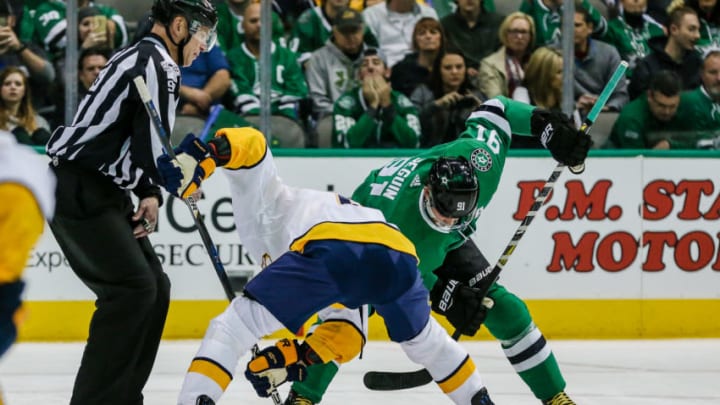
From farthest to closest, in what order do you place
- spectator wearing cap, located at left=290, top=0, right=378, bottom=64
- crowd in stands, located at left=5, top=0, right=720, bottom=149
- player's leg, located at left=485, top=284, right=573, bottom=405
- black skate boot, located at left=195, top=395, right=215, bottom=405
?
spectator wearing cap, located at left=290, top=0, right=378, bottom=64 < crowd in stands, located at left=5, top=0, right=720, bottom=149 < player's leg, located at left=485, top=284, right=573, bottom=405 < black skate boot, located at left=195, top=395, right=215, bottom=405

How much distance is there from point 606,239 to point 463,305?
93.3 inches

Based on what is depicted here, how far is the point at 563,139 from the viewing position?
3.90 m

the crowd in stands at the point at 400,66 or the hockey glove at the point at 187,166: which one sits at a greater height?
the hockey glove at the point at 187,166

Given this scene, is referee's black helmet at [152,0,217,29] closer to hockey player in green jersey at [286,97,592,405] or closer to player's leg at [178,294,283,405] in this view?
hockey player in green jersey at [286,97,592,405]

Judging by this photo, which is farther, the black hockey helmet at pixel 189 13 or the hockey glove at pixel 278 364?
the black hockey helmet at pixel 189 13

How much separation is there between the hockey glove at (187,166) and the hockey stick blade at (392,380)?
0.83 metres

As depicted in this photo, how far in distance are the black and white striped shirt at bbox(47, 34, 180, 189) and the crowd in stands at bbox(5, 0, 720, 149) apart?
227 centimetres

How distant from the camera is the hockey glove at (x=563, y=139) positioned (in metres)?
3.90

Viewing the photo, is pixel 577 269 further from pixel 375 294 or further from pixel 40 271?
pixel 375 294

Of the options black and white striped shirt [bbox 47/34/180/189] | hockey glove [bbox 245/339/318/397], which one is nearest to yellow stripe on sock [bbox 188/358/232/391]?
hockey glove [bbox 245/339/318/397]

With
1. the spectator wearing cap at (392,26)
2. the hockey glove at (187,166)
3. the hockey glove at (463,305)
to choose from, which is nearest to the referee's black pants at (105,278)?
the hockey glove at (187,166)

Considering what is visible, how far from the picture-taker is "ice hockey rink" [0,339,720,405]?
4.45 meters

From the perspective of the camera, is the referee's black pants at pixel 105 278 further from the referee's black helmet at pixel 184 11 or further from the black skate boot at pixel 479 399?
the black skate boot at pixel 479 399

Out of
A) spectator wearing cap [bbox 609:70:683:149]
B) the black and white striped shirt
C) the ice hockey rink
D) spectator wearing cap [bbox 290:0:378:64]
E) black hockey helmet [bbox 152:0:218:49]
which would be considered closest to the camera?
the black and white striped shirt
